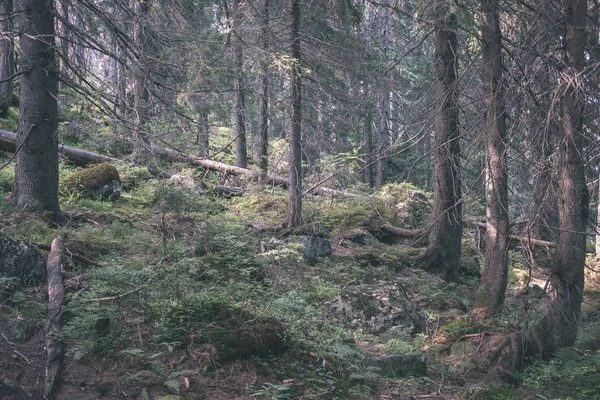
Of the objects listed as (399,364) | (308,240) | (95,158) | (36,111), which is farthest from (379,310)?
(95,158)

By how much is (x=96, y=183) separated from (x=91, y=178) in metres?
0.18

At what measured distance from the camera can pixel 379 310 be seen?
8203 millimetres

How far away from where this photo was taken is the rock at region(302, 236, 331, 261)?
11555 millimetres

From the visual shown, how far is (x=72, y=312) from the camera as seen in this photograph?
17.3 feet

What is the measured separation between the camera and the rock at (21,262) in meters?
6.08

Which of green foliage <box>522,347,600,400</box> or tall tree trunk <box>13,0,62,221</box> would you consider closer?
green foliage <box>522,347,600,400</box>

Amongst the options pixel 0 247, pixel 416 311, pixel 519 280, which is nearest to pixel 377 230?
pixel 519 280

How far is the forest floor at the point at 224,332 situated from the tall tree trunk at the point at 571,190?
1.30 feet

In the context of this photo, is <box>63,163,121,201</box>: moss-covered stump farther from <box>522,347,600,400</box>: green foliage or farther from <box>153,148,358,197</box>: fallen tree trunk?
<box>522,347,600,400</box>: green foliage

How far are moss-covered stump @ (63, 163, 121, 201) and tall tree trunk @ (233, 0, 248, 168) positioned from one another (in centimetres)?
352

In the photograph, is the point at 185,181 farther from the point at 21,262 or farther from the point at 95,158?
the point at 21,262

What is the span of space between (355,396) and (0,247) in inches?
170

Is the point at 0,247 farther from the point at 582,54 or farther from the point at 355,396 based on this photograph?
the point at 582,54

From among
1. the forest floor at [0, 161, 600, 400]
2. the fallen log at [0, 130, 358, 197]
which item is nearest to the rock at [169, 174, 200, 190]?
the fallen log at [0, 130, 358, 197]
